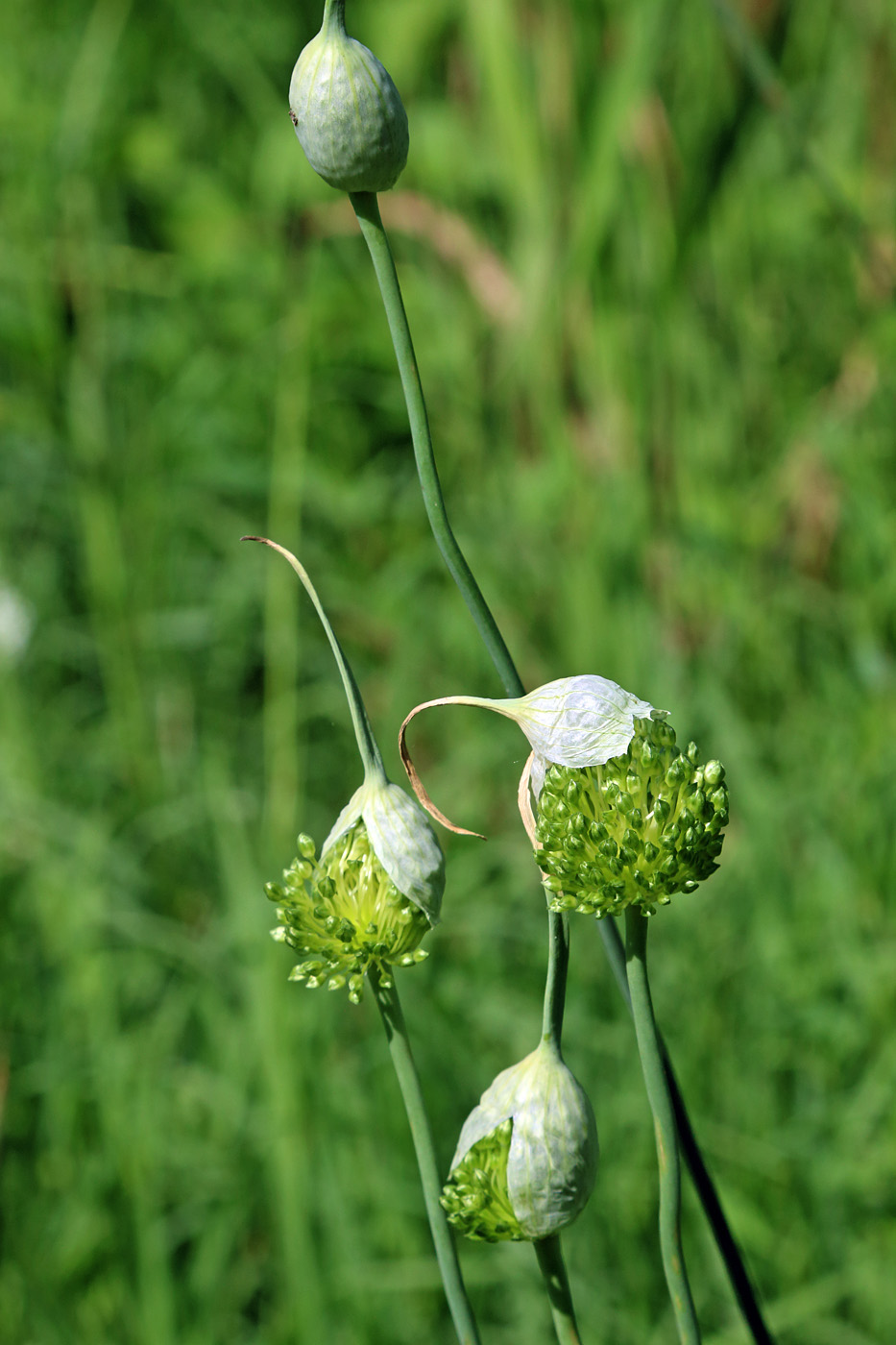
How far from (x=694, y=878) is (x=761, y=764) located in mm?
1133

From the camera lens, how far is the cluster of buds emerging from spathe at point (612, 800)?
319 millimetres

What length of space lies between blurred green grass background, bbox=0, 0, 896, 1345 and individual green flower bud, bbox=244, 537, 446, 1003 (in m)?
0.58

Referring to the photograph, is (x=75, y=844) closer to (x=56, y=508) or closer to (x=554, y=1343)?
(x=56, y=508)

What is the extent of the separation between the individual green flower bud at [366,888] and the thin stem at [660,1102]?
0.06 meters

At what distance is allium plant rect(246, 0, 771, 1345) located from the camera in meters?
0.31

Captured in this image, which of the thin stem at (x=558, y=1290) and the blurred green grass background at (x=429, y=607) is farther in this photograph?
the blurred green grass background at (x=429, y=607)

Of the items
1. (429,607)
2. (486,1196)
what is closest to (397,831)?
(486,1196)

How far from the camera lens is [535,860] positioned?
1.09 ft

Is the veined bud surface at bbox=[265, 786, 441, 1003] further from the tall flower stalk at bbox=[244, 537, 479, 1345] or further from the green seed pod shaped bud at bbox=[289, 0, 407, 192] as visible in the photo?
the green seed pod shaped bud at bbox=[289, 0, 407, 192]

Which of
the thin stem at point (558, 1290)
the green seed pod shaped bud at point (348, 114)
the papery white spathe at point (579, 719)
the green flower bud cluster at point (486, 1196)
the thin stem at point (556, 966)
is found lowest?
the thin stem at point (558, 1290)

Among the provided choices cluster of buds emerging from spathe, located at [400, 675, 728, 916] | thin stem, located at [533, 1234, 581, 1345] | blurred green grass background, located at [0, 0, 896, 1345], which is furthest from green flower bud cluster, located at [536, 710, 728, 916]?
blurred green grass background, located at [0, 0, 896, 1345]

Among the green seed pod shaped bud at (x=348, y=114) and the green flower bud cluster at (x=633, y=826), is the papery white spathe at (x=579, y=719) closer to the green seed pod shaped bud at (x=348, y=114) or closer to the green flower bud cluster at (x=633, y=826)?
the green flower bud cluster at (x=633, y=826)

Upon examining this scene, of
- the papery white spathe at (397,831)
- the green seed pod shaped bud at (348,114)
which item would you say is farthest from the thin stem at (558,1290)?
the green seed pod shaped bud at (348,114)

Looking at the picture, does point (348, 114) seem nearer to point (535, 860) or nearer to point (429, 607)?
point (535, 860)
